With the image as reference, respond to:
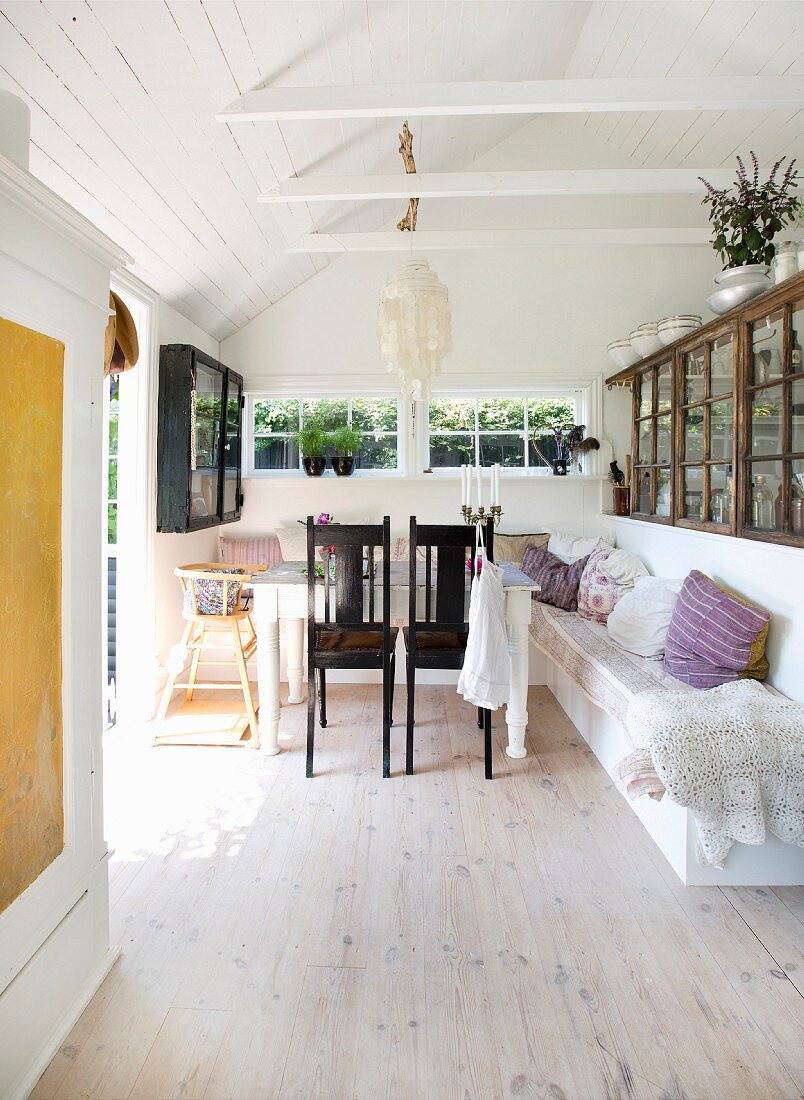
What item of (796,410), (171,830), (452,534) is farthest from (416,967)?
(796,410)

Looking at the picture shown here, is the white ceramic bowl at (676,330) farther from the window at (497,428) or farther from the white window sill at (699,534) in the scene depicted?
the window at (497,428)

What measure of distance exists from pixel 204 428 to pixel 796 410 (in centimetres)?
290

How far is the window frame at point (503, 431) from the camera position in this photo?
4.64 meters

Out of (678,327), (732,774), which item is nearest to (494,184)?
A: (678,327)

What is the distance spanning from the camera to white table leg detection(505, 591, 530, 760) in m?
2.93

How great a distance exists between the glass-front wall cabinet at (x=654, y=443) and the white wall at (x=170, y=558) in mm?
2696

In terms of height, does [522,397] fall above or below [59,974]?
above

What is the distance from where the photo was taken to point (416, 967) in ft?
5.38

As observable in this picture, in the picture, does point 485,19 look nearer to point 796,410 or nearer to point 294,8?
point 294,8

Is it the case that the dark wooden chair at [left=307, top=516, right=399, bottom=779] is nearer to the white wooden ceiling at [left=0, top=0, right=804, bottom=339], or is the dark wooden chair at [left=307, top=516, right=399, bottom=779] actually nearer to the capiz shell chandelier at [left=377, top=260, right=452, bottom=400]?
the capiz shell chandelier at [left=377, top=260, right=452, bottom=400]

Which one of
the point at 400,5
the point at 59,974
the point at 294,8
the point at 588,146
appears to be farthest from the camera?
the point at 588,146

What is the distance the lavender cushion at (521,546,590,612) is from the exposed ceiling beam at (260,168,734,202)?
201cm

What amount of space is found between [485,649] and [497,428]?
96.3 inches

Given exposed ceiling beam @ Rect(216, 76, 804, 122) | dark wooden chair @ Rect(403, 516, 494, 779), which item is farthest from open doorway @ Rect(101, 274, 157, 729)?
dark wooden chair @ Rect(403, 516, 494, 779)
